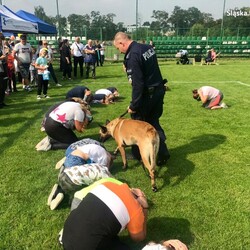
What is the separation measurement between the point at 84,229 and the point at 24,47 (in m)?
10.6

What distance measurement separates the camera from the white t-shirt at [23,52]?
11648mm

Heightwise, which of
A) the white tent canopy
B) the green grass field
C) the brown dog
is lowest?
the green grass field

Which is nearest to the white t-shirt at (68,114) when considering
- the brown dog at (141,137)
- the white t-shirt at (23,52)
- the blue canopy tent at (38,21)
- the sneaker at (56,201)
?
the brown dog at (141,137)

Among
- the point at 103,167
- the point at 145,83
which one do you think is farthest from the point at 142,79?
the point at 103,167

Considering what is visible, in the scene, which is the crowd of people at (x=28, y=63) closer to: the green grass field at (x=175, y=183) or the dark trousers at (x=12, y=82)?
the dark trousers at (x=12, y=82)

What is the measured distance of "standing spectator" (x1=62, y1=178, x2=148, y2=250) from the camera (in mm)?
2508

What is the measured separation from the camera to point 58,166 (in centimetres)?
495

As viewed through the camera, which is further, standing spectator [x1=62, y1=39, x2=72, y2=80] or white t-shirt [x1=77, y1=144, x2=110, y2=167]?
standing spectator [x1=62, y1=39, x2=72, y2=80]

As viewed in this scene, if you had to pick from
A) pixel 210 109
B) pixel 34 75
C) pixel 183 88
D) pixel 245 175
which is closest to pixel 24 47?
pixel 34 75

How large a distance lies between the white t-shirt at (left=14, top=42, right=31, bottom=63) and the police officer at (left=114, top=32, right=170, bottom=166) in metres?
8.07

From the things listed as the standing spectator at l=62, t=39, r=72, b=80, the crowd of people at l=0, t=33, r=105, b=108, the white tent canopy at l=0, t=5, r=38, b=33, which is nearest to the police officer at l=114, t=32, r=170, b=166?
the crowd of people at l=0, t=33, r=105, b=108

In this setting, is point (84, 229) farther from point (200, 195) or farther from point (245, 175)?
point (245, 175)

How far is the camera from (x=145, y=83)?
187 inches

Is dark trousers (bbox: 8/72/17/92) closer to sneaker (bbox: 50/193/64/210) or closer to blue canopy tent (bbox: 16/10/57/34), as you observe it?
blue canopy tent (bbox: 16/10/57/34)
